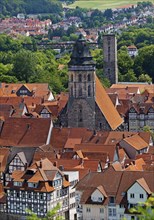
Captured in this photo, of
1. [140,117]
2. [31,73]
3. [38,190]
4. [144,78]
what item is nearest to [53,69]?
[31,73]

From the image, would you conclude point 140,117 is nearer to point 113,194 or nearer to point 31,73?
point 31,73

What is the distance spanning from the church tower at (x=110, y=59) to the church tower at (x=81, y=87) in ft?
128

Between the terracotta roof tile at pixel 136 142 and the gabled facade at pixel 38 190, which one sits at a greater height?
the terracotta roof tile at pixel 136 142

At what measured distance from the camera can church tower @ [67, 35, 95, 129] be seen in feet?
224

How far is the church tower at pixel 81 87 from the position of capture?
6819 cm

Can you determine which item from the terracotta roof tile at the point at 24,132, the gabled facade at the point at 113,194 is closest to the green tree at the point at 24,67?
the terracotta roof tile at the point at 24,132

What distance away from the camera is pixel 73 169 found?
2147 inches

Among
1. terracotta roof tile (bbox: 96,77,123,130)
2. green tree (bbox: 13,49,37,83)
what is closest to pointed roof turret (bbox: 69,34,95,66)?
terracotta roof tile (bbox: 96,77,123,130)

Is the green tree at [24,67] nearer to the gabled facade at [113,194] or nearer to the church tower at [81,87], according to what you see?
the church tower at [81,87]

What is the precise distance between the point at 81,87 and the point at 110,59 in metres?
40.2

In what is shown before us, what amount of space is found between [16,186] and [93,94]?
18282 millimetres

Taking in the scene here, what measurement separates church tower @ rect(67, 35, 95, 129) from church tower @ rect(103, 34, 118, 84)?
3909 centimetres

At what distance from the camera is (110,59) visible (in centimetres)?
10862

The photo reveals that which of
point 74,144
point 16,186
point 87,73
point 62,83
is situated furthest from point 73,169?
point 62,83
